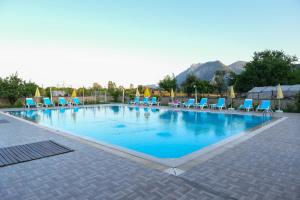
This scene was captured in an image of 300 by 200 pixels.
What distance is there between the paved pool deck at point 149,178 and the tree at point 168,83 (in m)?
18.2

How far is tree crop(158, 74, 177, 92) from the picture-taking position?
22230mm

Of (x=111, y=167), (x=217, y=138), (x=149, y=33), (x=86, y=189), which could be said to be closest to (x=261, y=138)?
(x=217, y=138)

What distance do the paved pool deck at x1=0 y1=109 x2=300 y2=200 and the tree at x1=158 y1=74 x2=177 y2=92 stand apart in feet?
59.7

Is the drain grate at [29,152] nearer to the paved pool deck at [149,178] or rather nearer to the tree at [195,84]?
the paved pool deck at [149,178]

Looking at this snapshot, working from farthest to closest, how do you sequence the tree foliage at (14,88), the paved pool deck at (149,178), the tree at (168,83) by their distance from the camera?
the tree at (168,83) → the tree foliage at (14,88) → the paved pool deck at (149,178)

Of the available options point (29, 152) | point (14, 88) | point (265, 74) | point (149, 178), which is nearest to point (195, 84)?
point (265, 74)

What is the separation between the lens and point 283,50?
93.4ft

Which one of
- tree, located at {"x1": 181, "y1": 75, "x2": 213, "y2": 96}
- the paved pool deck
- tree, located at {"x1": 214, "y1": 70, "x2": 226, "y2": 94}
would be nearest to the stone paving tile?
the paved pool deck

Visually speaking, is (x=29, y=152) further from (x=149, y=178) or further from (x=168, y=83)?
(x=168, y=83)

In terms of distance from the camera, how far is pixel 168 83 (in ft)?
72.9

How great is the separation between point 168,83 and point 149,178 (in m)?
19.8

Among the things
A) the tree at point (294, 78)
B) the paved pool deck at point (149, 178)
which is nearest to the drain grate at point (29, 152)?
the paved pool deck at point (149, 178)

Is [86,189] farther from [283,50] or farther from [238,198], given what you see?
[283,50]

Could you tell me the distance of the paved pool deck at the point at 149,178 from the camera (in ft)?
7.82
